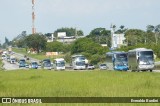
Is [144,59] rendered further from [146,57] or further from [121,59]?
[121,59]

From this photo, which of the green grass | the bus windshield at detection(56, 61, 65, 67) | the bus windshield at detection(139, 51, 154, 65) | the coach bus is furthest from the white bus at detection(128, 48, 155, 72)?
the bus windshield at detection(56, 61, 65, 67)

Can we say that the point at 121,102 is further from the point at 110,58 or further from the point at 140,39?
the point at 140,39

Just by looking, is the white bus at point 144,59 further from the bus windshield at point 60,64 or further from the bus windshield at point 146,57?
the bus windshield at point 60,64

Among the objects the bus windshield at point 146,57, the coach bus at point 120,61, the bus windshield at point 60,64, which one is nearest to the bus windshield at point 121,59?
the coach bus at point 120,61

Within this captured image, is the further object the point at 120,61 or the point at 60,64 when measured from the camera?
the point at 60,64

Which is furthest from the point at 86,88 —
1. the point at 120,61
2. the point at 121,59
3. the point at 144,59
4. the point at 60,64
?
the point at 60,64

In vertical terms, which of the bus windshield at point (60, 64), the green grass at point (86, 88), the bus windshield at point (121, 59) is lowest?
the green grass at point (86, 88)

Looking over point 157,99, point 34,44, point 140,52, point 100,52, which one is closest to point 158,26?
point 34,44

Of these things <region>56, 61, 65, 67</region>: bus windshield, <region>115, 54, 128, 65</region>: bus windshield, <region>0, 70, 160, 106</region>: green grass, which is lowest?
<region>0, 70, 160, 106</region>: green grass

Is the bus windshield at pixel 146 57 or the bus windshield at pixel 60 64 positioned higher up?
the bus windshield at pixel 146 57

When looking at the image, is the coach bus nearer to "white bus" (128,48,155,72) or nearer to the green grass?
"white bus" (128,48,155,72)

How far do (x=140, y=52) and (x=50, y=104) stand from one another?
131 feet

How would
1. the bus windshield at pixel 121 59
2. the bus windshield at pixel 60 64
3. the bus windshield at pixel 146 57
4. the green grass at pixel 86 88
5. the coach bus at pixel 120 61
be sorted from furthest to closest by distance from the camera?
the bus windshield at pixel 60 64 < the bus windshield at pixel 121 59 < the coach bus at pixel 120 61 < the bus windshield at pixel 146 57 < the green grass at pixel 86 88

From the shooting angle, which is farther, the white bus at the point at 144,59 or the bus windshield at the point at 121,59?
the bus windshield at the point at 121,59
